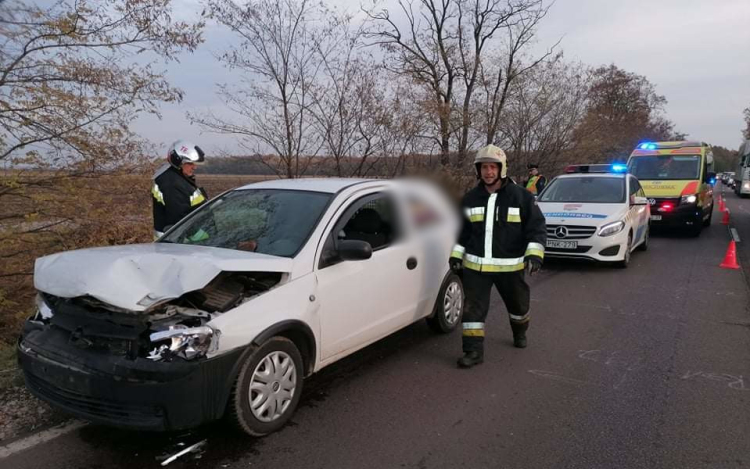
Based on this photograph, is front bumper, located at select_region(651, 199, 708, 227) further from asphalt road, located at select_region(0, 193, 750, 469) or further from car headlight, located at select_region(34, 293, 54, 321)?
car headlight, located at select_region(34, 293, 54, 321)

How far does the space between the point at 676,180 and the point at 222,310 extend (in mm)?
13356

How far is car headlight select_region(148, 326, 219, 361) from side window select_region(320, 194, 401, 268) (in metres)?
1.05

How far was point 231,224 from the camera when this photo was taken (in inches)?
163

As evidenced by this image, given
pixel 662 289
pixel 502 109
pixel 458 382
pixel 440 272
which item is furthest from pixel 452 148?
pixel 458 382

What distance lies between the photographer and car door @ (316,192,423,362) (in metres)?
3.64

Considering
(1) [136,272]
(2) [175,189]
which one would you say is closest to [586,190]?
(2) [175,189]

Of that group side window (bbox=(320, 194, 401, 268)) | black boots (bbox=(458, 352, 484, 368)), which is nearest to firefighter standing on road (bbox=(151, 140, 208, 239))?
side window (bbox=(320, 194, 401, 268))

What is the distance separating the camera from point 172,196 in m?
5.26

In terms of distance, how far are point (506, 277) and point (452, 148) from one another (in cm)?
1163

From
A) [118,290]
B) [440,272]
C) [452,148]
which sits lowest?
[440,272]

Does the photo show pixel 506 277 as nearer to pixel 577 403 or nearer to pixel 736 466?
pixel 577 403

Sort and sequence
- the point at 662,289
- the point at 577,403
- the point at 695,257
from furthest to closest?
the point at 695,257 → the point at 662,289 → the point at 577,403

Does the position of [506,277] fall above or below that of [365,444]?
above

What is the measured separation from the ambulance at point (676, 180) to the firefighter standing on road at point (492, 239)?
1001 cm
